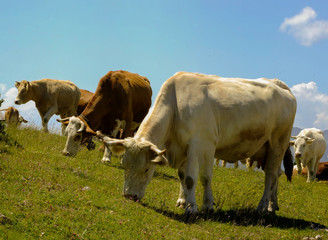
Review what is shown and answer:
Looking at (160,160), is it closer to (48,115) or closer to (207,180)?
(207,180)

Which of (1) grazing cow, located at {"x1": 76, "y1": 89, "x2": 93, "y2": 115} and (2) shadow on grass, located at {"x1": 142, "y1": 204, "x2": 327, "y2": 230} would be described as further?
(1) grazing cow, located at {"x1": 76, "y1": 89, "x2": 93, "y2": 115}

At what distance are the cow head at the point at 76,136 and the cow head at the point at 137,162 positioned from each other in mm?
5265

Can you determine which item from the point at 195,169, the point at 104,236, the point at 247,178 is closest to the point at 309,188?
the point at 247,178

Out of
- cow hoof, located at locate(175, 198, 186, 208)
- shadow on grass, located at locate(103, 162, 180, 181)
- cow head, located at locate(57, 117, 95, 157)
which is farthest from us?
cow head, located at locate(57, 117, 95, 157)

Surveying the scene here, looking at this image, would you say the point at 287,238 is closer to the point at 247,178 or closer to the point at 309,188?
the point at 247,178

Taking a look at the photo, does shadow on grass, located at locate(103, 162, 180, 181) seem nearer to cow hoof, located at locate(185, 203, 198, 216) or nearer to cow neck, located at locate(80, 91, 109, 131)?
cow neck, located at locate(80, 91, 109, 131)

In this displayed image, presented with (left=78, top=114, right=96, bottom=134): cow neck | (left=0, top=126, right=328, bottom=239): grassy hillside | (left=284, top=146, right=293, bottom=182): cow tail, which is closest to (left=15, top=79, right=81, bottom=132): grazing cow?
(left=78, top=114, right=96, bottom=134): cow neck

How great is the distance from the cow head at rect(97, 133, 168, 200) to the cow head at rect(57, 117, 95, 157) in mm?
5265

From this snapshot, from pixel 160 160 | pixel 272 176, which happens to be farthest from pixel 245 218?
pixel 160 160

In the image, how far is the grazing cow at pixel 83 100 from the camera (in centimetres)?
2189

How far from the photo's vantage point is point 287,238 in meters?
7.30

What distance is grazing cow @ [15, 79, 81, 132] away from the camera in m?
21.4

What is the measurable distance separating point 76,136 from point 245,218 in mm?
6405

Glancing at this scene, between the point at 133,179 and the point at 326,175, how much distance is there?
20366 mm
